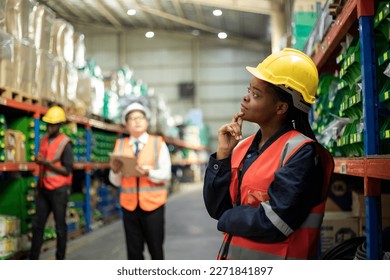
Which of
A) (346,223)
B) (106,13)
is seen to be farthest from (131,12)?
(346,223)

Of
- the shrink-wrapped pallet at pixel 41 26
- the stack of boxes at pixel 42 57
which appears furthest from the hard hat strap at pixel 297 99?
the shrink-wrapped pallet at pixel 41 26

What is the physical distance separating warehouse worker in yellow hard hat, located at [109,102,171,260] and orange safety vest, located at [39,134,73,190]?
98cm

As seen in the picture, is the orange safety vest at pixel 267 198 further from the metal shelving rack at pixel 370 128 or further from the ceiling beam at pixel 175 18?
the ceiling beam at pixel 175 18

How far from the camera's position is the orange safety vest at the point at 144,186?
3.29m

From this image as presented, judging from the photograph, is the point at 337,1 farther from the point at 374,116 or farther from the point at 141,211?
the point at 141,211

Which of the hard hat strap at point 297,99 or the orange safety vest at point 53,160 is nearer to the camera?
the hard hat strap at point 297,99

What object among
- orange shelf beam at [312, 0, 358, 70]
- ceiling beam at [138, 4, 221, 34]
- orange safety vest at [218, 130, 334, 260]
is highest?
ceiling beam at [138, 4, 221, 34]

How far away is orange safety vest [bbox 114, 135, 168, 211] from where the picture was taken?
3289 millimetres

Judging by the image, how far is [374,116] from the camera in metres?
1.93

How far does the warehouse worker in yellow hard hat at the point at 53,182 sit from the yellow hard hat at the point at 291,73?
3.12 m

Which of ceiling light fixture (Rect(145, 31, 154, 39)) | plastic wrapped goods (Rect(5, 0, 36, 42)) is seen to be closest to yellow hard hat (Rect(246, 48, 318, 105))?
ceiling light fixture (Rect(145, 31, 154, 39))

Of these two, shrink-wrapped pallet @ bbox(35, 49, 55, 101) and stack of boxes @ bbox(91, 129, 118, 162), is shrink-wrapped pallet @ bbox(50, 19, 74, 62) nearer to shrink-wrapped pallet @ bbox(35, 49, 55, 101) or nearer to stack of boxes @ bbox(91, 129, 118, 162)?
shrink-wrapped pallet @ bbox(35, 49, 55, 101)
